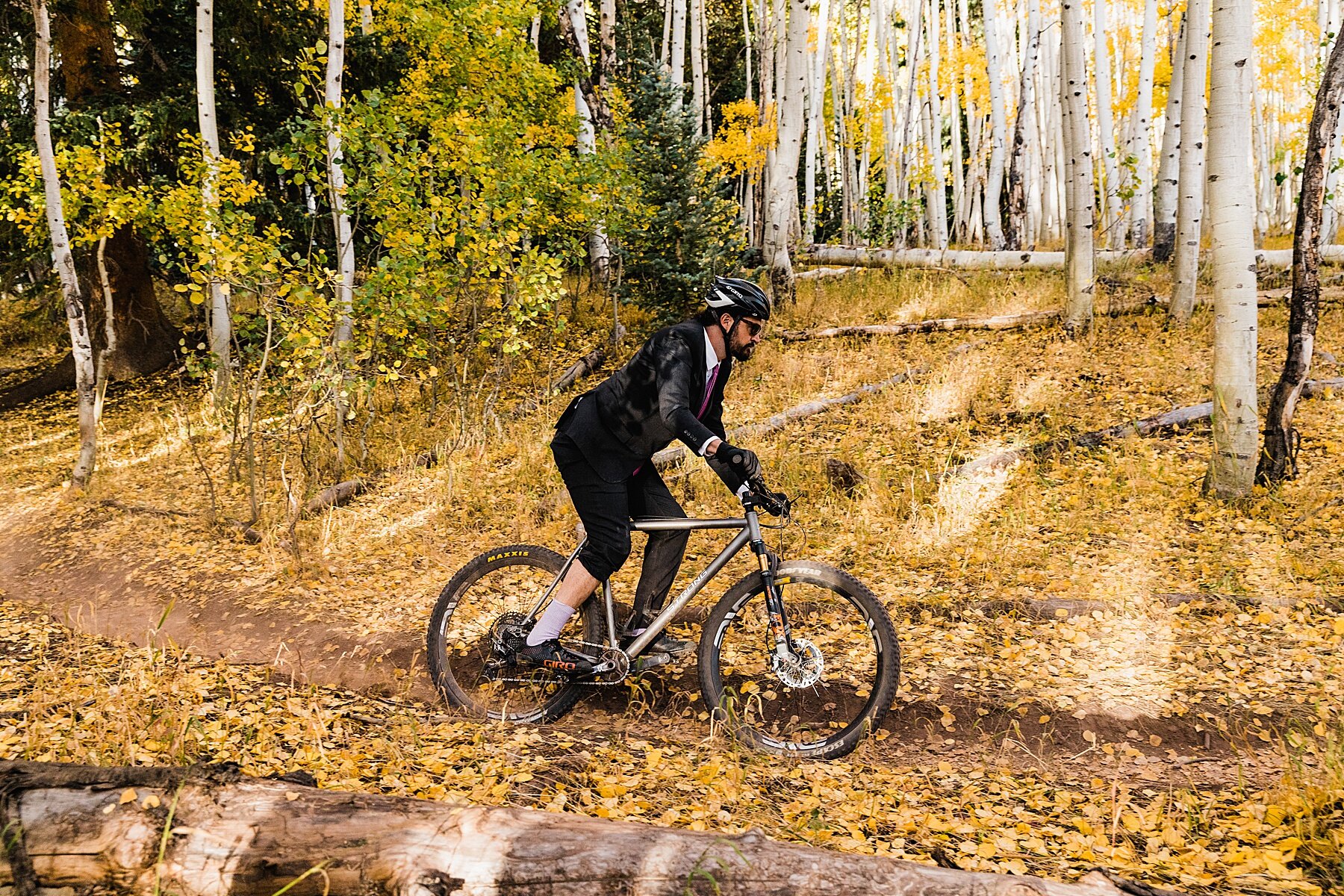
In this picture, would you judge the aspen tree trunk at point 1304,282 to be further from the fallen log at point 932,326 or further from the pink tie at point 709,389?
the pink tie at point 709,389

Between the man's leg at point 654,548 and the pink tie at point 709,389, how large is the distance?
459mm

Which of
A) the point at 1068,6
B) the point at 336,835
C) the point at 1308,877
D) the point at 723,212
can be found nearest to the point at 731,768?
the point at 336,835

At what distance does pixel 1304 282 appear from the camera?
5.82 m

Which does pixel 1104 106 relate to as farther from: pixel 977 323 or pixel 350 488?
pixel 350 488

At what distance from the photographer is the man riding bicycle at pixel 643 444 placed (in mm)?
3738

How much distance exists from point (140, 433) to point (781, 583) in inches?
417

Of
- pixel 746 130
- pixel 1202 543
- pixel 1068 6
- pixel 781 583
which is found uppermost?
pixel 746 130

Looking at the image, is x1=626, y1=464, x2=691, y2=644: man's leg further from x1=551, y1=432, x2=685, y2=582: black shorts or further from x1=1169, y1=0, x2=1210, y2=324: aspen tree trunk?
x1=1169, y1=0, x2=1210, y2=324: aspen tree trunk

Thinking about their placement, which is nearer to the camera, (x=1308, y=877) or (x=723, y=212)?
(x=1308, y=877)

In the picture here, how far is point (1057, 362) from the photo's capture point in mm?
9078

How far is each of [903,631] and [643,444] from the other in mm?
2263

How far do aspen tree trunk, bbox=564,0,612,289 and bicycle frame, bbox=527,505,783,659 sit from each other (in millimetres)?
8495

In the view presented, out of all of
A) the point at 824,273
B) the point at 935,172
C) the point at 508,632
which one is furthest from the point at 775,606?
the point at 935,172

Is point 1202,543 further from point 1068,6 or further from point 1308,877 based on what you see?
point 1068,6
